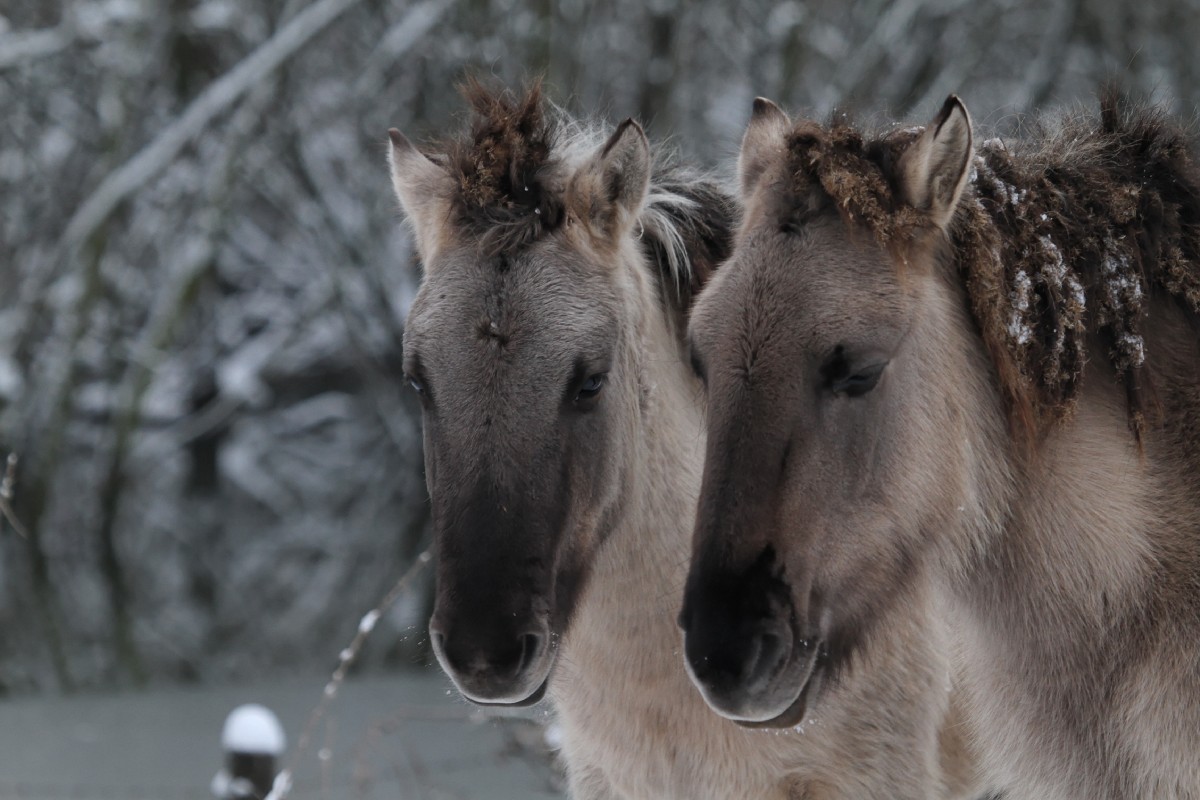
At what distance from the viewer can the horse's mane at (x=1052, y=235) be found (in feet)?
9.12

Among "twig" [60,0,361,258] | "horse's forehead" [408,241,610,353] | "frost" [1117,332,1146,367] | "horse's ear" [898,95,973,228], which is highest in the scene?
"horse's ear" [898,95,973,228]

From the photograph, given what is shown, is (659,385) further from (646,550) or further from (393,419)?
(393,419)

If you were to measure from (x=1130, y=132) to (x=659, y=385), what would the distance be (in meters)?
1.38

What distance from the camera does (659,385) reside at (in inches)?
145

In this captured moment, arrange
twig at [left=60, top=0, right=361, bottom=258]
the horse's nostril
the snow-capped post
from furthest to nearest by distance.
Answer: twig at [left=60, top=0, right=361, bottom=258] < the snow-capped post < the horse's nostril

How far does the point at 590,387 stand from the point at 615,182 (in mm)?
633

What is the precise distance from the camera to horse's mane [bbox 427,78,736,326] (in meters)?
3.53

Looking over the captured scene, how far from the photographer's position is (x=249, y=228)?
33.9 ft

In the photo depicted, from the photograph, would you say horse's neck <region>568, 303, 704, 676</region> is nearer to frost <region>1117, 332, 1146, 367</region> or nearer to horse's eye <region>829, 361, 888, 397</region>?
horse's eye <region>829, 361, 888, 397</region>

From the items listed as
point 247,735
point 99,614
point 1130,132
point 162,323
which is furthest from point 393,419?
point 1130,132

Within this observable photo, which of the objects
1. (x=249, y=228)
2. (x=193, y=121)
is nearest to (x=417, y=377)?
(x=193, y=121)

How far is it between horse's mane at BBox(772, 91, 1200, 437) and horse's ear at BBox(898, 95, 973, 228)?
0.05 meters

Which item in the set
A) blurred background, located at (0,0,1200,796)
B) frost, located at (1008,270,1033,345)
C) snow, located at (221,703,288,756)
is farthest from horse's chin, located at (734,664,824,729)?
blurred background, located at (0,0,1200,796)

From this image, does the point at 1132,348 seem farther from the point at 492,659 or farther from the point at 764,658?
the point at 492,659
